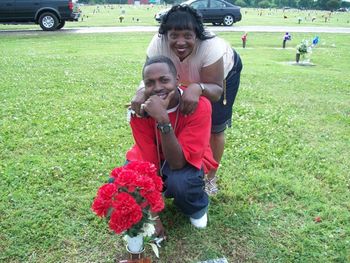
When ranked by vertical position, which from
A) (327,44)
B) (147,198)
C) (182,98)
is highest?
(182,98)

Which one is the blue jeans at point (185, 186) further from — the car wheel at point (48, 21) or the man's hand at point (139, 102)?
the car wheel at point (48, 21)

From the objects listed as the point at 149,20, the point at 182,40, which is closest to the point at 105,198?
the point at 182,40

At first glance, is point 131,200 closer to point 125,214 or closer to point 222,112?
point 125,214

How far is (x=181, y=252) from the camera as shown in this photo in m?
2.75

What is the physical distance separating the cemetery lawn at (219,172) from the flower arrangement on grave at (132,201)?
58 centimetres

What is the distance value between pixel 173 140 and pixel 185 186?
40 cm

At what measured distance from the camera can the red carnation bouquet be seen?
6.69ft

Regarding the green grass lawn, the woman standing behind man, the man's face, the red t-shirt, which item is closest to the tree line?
the green grass lawn

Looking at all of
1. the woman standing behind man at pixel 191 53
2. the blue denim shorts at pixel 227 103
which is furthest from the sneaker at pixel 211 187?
the woman standing behind man at pixel 191 53

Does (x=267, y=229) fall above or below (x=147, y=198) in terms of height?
below

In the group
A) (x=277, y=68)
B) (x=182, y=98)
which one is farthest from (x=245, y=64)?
(x=182, y=98)

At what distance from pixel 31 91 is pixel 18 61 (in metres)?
3.30

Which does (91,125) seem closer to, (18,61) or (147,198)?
(147,198)

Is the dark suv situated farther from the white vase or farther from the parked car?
the white vase
